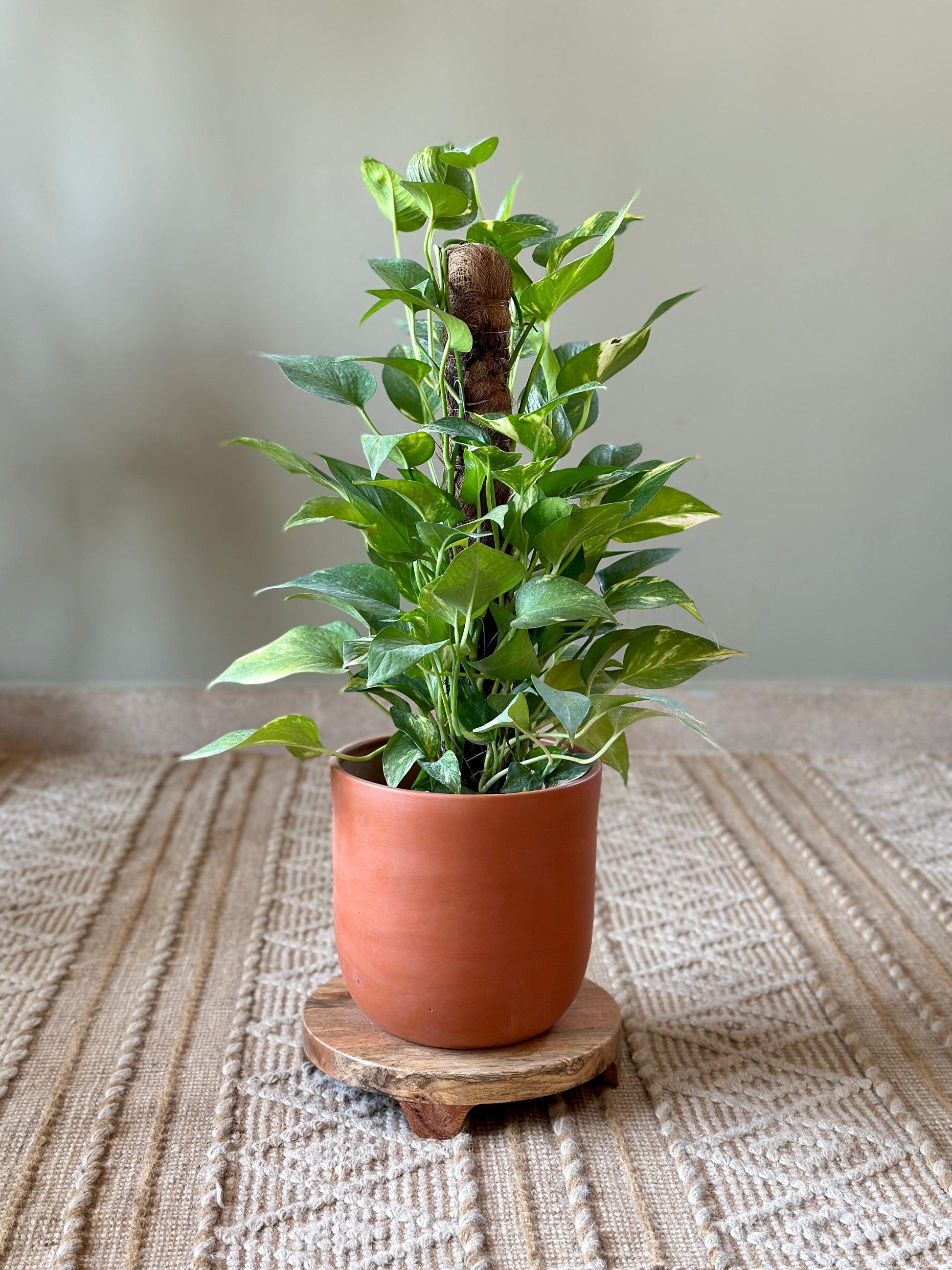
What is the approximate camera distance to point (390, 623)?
0.90 m

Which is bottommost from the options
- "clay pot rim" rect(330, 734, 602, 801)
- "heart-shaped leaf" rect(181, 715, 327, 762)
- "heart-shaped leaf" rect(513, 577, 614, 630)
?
"clay pot rim" rect(330, 734, 602, 801)

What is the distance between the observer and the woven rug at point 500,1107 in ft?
2.61

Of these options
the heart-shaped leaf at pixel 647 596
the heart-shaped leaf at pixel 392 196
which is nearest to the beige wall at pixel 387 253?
the heart-shaped leaf at pixel 392 196

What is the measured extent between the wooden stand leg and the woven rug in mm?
13

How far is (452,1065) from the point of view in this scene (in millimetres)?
876

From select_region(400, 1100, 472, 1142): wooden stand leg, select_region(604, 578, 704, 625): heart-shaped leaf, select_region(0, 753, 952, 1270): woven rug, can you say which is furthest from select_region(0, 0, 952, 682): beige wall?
select_region(400, 1100, 472, 1142): wooden stand leg

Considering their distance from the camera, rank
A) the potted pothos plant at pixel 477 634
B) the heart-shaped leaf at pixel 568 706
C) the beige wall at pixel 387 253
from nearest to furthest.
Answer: the heart-shaped leaf at pixel 568 706 → the potted pothos plant at pixel 477 634 → the beige wall at pixel 387 253

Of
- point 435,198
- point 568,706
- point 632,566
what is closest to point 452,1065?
point 568,706

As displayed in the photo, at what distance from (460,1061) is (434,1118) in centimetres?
5

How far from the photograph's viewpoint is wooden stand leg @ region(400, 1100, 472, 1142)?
→ 880 mm

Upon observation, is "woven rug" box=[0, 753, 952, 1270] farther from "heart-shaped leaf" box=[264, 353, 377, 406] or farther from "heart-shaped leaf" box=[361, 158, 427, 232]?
"heart-shaped leaf" box=[361, 158, 427, 232]

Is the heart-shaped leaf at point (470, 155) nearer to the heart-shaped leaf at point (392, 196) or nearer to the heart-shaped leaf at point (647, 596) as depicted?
the heart-shaped leaf at point (392, 196)

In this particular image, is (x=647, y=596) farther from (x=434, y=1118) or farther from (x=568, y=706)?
(x=434, y=1118)

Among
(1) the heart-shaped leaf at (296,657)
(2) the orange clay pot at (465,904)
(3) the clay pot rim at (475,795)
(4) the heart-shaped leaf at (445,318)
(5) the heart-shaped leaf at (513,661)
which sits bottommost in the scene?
(2) the orange clay pot at (465,904)
